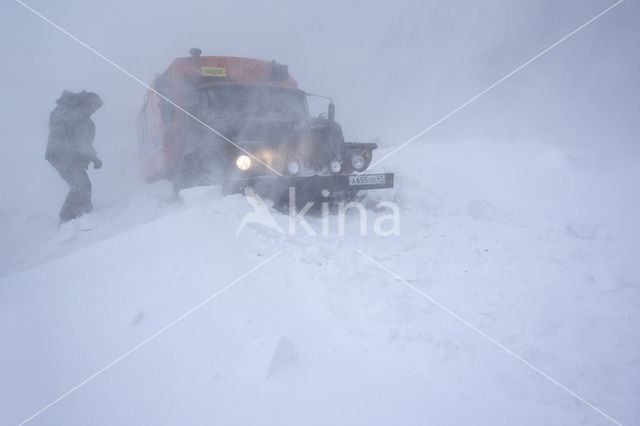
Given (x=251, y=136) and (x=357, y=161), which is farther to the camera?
(x=357, y=161)

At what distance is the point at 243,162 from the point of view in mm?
4559

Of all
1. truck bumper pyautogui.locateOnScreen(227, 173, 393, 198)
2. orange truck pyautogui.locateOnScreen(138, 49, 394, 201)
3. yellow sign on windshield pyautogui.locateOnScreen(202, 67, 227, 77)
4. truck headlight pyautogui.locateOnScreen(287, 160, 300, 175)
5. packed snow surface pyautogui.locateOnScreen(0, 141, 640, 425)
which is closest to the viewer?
packed snow surface pyautogui.locateOnScreen(0, 141, 640, 425)

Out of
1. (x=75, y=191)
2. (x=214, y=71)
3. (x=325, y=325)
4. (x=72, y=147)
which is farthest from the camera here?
(x=72, y=147)

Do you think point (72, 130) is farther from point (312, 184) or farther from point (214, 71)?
point (312, 184)

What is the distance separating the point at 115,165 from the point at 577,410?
13.4 m

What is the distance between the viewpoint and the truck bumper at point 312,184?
14.5 feet

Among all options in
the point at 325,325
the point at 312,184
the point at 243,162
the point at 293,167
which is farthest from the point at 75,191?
the point at 325,325

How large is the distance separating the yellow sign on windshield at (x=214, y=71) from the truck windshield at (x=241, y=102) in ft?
3.71

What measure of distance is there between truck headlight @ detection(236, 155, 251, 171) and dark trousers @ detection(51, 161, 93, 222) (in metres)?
4.20

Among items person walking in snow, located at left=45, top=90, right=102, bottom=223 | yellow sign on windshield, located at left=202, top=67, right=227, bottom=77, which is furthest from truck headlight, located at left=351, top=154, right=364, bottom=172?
person walking in snow, located at left=45, top=90, right=102, bottom=223

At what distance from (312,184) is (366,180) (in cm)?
93

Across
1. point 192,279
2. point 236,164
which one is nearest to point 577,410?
point 192,279

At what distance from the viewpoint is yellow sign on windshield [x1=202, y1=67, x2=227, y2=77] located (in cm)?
628

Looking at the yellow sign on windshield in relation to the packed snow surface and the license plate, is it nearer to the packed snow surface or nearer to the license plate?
the packed snow surface
